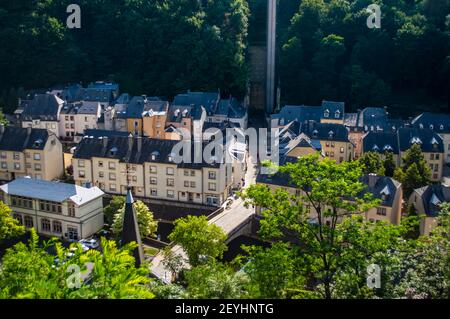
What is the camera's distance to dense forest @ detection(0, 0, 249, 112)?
78562 mm

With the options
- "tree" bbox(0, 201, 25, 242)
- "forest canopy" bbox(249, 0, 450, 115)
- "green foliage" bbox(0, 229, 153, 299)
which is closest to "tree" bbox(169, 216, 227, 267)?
"green foliage" bbox(0, 229, 153, 299)

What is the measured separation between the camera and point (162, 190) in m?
47.9

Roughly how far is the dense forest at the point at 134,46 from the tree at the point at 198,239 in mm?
44351

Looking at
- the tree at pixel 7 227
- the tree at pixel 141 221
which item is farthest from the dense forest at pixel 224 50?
the tree at pixel 7 227

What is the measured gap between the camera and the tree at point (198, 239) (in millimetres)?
34188

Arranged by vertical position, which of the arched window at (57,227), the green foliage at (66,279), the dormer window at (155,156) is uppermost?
the dormer window at (155,156)

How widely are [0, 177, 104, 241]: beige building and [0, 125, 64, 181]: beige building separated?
21.5ft

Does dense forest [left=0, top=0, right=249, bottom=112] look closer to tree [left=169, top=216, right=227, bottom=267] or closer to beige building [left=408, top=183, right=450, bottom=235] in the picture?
beige building [left=408, top=183, right=450, bottom=235]

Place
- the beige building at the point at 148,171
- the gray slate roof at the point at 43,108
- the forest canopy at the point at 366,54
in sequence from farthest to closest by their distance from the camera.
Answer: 1. the forest canopy at the point at 366,54
2. the gray slate roof at the point at 43,108
3. the beige building at the point at 148,171

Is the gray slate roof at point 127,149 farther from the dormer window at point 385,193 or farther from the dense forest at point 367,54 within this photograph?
the dense forest at point 367,54

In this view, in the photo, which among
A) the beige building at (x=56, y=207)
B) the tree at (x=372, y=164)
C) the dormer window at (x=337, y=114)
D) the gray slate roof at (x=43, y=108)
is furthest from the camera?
the gray slate roof at (x=43, y=108)

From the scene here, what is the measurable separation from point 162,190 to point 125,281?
93.6 ft

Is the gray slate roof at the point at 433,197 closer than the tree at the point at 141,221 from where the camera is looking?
No
